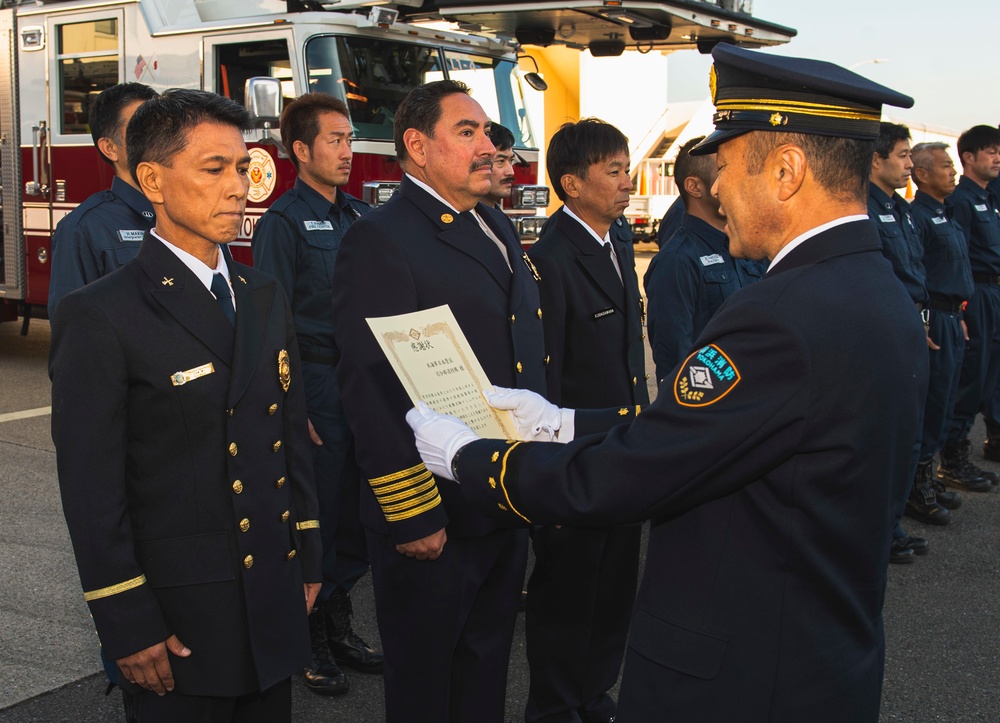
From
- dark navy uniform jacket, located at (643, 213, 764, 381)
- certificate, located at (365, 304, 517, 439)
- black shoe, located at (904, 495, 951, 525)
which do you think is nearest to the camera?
certificate, located at (365, 304, 517, 439)

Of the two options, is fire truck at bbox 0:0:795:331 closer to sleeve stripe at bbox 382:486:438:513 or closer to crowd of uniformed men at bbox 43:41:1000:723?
crowd of uniformed men at bbox 43:41:1000:723

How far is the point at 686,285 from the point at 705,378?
90.5 inches

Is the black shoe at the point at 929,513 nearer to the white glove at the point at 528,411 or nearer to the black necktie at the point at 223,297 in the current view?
the white glove at the point at 528,411

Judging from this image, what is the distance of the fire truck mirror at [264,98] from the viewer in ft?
21.9

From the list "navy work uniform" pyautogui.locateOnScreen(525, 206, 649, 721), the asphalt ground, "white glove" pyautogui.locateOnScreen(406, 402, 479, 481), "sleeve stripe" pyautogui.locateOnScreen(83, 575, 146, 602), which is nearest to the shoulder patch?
"white glove" pyautogui.locateOnScreen(406, 402, 479, 481)

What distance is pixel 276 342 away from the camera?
2496 mm

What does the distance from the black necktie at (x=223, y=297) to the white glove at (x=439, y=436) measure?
54 cm

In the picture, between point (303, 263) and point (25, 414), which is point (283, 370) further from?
point (25, 414)

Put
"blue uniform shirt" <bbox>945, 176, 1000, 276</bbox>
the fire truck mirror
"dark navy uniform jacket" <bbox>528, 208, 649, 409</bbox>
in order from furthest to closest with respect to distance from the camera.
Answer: "blue uniform shirt" <bbox>945, 176, 1000, 276</bbox>, the fire truck mirror, "dark navy uniform jacket" <bbox>528, 208, 649, 409</bbox>

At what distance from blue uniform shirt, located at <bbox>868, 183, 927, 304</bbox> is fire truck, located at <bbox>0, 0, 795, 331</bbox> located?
2.59m

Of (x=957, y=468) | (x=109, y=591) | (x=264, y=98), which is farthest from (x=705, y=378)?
(x=957, y=468)

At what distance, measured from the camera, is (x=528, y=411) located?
2.38m

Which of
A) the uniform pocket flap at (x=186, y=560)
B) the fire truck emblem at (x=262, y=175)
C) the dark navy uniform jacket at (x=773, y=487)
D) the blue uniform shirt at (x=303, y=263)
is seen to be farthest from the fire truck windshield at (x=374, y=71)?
the dark navy uniform jacket at (x=773, y=487)

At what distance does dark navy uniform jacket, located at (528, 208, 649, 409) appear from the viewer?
12.0 ft
